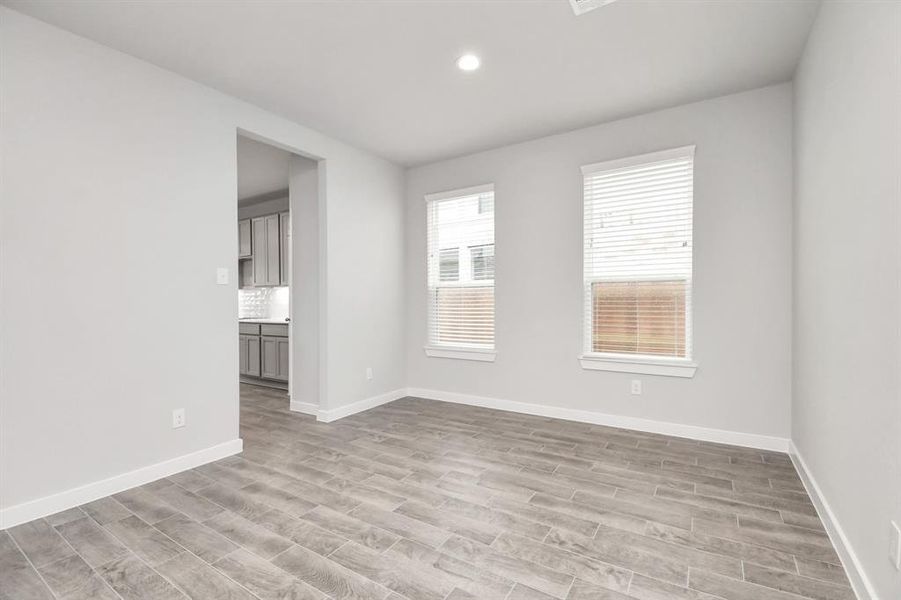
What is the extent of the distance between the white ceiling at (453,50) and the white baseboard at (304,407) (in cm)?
275

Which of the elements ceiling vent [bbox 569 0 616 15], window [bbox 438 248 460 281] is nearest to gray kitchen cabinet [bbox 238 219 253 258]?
window [bbox 438 248 460 281]

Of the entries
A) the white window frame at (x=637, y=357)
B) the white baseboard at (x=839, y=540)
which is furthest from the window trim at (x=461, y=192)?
the white baseboard at (x=839, y=540)

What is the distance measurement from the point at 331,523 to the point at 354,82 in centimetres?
290

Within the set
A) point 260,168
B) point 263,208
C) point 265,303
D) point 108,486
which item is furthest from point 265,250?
point 108,486

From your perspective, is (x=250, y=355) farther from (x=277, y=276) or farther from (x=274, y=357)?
(x=277, y=276)

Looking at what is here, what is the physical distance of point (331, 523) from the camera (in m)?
2.30

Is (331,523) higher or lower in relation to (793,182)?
lower

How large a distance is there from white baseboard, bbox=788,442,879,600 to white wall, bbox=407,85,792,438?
2.60 ft

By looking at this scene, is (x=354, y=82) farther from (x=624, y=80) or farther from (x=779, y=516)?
(x=779, y=516)

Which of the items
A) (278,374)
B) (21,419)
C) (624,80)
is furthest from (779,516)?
(278,374)

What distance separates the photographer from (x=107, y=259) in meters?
2.68

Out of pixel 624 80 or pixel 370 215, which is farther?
pixel 370 215

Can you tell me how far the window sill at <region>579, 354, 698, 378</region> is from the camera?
11.9ft

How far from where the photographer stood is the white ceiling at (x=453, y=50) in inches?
94.7
